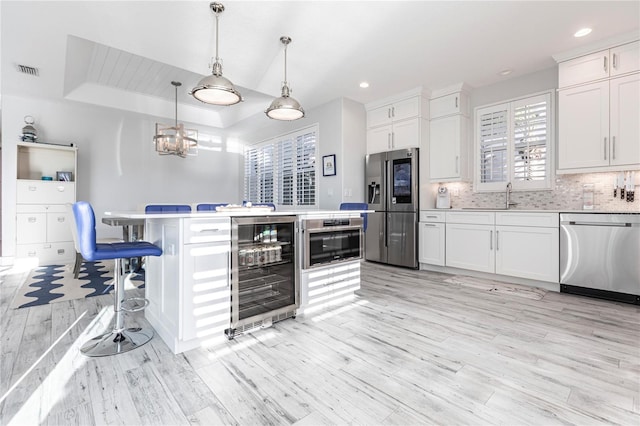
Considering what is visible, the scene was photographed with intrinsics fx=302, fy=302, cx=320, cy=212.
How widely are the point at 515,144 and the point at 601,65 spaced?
120 centimetres

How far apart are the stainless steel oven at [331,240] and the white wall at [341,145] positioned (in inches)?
71.3

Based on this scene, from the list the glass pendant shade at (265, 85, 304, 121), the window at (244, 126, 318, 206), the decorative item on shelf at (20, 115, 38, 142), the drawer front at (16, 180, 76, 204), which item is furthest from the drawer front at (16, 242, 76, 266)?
the glass pendant shade at (265, 85, 304, 121)

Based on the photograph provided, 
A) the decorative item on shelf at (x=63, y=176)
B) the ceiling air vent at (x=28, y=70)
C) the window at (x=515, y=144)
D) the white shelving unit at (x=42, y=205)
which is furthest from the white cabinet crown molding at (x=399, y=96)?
the decorative item on shelf at (x=63, y=176)

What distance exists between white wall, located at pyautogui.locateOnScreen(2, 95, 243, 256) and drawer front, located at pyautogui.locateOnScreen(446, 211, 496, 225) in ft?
16.3

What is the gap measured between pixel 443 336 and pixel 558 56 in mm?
3629

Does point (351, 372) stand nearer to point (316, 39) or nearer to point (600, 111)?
point (316, 39)

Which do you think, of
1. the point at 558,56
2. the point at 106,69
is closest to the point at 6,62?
the point at 106,69

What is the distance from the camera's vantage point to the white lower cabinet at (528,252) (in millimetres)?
3496

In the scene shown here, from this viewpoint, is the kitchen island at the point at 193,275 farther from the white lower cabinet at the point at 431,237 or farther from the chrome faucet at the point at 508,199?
the chrome faucet at the point at 508,199

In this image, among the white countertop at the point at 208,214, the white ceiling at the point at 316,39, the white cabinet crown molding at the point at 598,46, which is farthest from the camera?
the white cabinet crown molding at the point at 598,46

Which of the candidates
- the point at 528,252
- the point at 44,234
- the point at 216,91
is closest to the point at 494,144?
the point at 528,252

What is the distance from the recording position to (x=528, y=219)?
3.66m

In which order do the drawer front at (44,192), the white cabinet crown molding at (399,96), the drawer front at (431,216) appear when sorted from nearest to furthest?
the drawer front at (431,216) → the white cabinet crown molding at (399,96) → the drawer front at (44,192)

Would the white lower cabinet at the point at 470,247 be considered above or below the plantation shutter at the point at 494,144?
below
